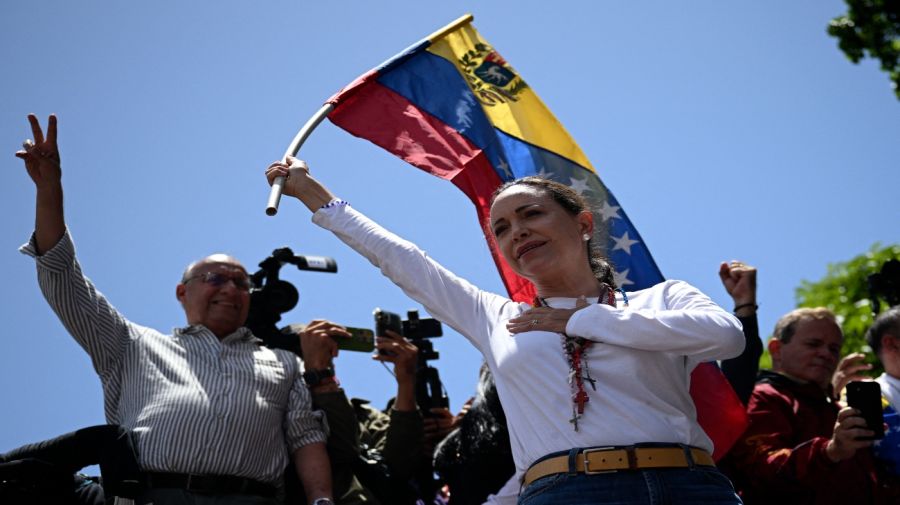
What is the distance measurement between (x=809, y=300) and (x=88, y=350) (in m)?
8.54

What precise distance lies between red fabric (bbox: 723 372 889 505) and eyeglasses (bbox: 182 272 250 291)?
2653 mm

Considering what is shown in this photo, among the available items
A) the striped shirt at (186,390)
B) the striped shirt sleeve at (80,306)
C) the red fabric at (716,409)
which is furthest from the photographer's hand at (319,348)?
the red fabric at (716,409)

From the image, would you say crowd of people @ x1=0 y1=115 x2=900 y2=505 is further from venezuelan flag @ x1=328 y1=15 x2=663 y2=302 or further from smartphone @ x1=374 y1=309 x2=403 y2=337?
venezuelan flag @ x1=328 y1=15 x2=663 y2=302

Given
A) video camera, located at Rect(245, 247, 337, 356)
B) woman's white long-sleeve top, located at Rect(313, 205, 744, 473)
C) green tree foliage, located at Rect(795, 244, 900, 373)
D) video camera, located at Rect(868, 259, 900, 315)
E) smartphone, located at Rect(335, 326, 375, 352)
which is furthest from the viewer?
green tree foliage, located at Rect(795, 244, 900, 373)

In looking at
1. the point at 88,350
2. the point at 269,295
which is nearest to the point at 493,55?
the point at 269,295

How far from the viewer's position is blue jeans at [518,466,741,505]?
9.76 ft

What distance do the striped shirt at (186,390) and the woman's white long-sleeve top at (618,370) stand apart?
5.42 ft

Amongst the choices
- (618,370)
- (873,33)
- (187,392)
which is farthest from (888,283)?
(873,33)

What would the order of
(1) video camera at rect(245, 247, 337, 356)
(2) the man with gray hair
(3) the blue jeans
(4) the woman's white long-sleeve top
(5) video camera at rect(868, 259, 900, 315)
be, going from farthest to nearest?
(5) video camera at rect(868, 259, 900, 315)
(1) video camera at rect(245, 247, 337, 356)
(2) the man with gray hair
(4) the woman's white long-sleeve top
(3) the blue jeans

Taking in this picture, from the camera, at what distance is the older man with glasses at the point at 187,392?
4.53 m

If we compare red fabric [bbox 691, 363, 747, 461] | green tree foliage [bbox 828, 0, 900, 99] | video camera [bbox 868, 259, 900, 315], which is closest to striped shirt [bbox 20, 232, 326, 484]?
red fabric [bbox 691, 363, 747, 461]

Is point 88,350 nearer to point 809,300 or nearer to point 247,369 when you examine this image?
point 247,369

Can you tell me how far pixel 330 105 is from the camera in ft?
16.4

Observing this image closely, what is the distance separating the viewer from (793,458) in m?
5.00
